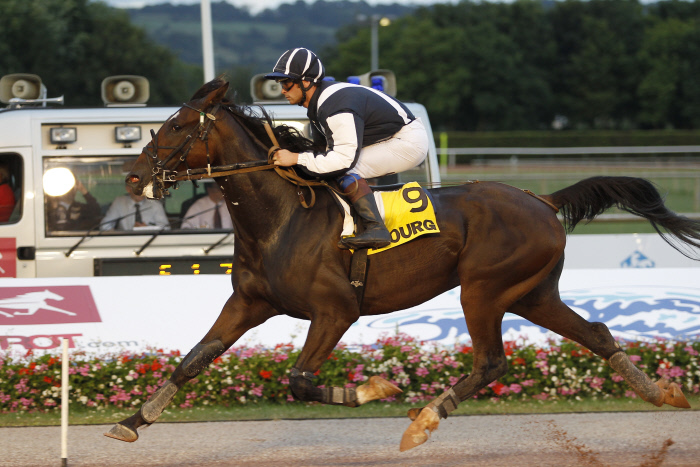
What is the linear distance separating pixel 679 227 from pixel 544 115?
58.3m

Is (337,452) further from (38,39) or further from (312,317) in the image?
(38,39)

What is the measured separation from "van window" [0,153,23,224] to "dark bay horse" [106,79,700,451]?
156 inches

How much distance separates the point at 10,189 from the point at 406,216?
4877mm

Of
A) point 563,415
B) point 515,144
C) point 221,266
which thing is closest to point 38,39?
point 515,144

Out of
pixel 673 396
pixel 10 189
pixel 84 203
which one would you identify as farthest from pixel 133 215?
pixel 673 396

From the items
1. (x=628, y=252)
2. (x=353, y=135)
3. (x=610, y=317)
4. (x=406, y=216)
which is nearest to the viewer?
(x=353, y=135)

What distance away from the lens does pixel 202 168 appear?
4906mm

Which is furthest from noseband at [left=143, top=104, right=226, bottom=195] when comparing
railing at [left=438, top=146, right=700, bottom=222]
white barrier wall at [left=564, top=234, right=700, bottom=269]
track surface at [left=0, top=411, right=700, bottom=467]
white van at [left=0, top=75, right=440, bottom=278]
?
railing at [left=438, top=146, right=700, bottom=222]

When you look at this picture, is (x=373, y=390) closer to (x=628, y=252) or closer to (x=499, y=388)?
(x=499, y=388)

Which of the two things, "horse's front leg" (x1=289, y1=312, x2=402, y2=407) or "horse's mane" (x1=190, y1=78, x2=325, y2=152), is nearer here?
"horse's front leg" (x1=289, y1=312, x2=402, y2=407)

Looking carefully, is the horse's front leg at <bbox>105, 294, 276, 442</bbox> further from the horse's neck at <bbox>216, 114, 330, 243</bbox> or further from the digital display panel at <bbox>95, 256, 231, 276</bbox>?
the digital display panel at <bbox>95, 256, 231, 276</bbox>

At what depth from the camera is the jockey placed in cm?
472

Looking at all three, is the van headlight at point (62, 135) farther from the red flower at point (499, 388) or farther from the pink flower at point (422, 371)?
the red flower at point (499, 388)

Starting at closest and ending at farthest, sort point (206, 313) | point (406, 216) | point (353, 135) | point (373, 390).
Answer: point (353, 135), point (373, 390), point (406, 216), point (206, 313)
